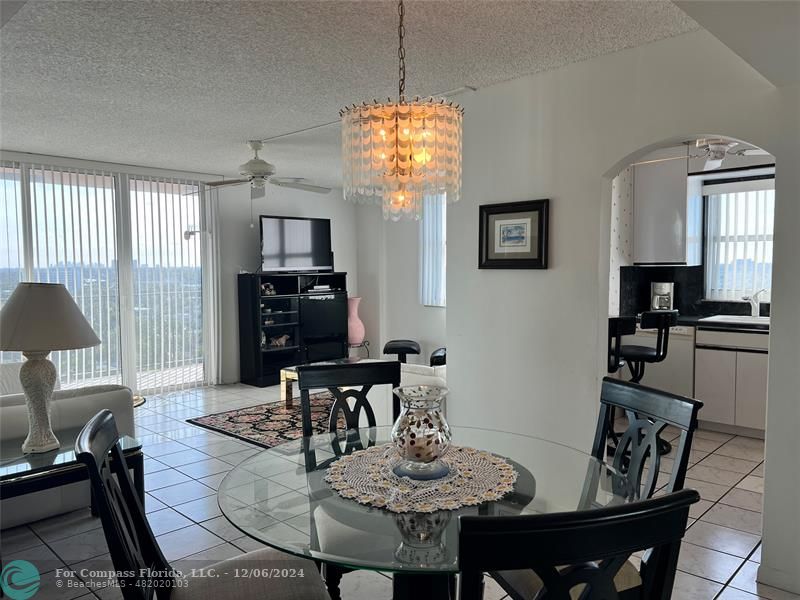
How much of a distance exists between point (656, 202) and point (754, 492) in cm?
266

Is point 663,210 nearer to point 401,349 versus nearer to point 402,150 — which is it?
point 401,349

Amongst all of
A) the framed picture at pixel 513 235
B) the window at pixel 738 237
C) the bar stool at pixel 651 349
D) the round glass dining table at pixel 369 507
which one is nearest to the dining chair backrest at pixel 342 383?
the round glass dining table at pixel 369 507

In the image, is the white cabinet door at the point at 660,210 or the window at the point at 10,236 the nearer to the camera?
the white cabinet door at the point at 660,210

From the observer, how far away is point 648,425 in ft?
6.66

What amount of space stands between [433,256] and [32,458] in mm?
5465

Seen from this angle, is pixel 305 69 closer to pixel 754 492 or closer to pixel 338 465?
pixel 338 465

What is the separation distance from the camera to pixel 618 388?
2.19 metres

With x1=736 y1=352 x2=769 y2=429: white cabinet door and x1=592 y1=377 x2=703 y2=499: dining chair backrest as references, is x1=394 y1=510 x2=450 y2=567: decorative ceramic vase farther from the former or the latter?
x1=736 y1=352 x2=769 y2=429: white cabinet door

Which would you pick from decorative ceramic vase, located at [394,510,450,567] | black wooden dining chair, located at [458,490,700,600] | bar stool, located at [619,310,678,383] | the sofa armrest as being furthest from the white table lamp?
bar stool, located at [619,310,678,383]

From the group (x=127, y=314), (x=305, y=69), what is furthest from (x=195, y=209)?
(x=305, y=69)

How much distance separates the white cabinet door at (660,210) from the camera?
16.8ft

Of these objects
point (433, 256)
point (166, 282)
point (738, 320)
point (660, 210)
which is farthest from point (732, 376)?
point (166, 282)

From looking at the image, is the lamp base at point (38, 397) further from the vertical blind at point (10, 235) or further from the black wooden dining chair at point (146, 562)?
the vertical blind at point (10, 235)

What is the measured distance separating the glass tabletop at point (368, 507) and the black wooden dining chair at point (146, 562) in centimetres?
21
